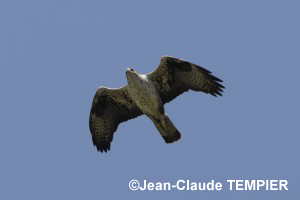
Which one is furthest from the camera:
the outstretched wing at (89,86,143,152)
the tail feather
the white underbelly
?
the outstretched wing at (89,86,143,152)

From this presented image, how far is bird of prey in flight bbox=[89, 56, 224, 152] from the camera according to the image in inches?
891

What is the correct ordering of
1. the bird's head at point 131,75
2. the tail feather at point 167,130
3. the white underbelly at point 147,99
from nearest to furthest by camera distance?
the bird's head at point 131,75 → the white underbelly at point 147,99 → the tail feather at point 167,130

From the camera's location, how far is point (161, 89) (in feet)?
76.0

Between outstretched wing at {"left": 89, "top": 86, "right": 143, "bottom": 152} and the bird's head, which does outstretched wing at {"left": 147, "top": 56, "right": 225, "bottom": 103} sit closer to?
the bird's head

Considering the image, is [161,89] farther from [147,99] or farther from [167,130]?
[167,130]

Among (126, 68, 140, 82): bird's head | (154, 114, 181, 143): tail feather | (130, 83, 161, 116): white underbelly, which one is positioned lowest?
(154, 114, 181, 143): tail feather

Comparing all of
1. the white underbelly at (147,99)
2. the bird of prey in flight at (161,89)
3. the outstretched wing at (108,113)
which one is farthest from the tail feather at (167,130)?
the outstretched wing at (108,113)

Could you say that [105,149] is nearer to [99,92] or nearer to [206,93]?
[99,92]

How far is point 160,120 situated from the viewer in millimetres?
22844

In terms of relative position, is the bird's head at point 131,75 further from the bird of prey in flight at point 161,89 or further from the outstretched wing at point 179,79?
the outstretched wing at point 179,79

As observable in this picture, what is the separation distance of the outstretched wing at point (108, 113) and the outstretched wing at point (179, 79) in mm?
962

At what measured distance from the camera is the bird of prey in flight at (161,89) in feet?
74.3

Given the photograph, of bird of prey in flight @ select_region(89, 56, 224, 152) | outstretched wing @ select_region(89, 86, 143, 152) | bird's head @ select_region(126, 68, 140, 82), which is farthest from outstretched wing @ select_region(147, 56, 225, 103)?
outstretched wing @ select_region(89, 86, 143, 152)

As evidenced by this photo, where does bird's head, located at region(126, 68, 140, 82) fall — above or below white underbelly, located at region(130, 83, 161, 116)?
above
